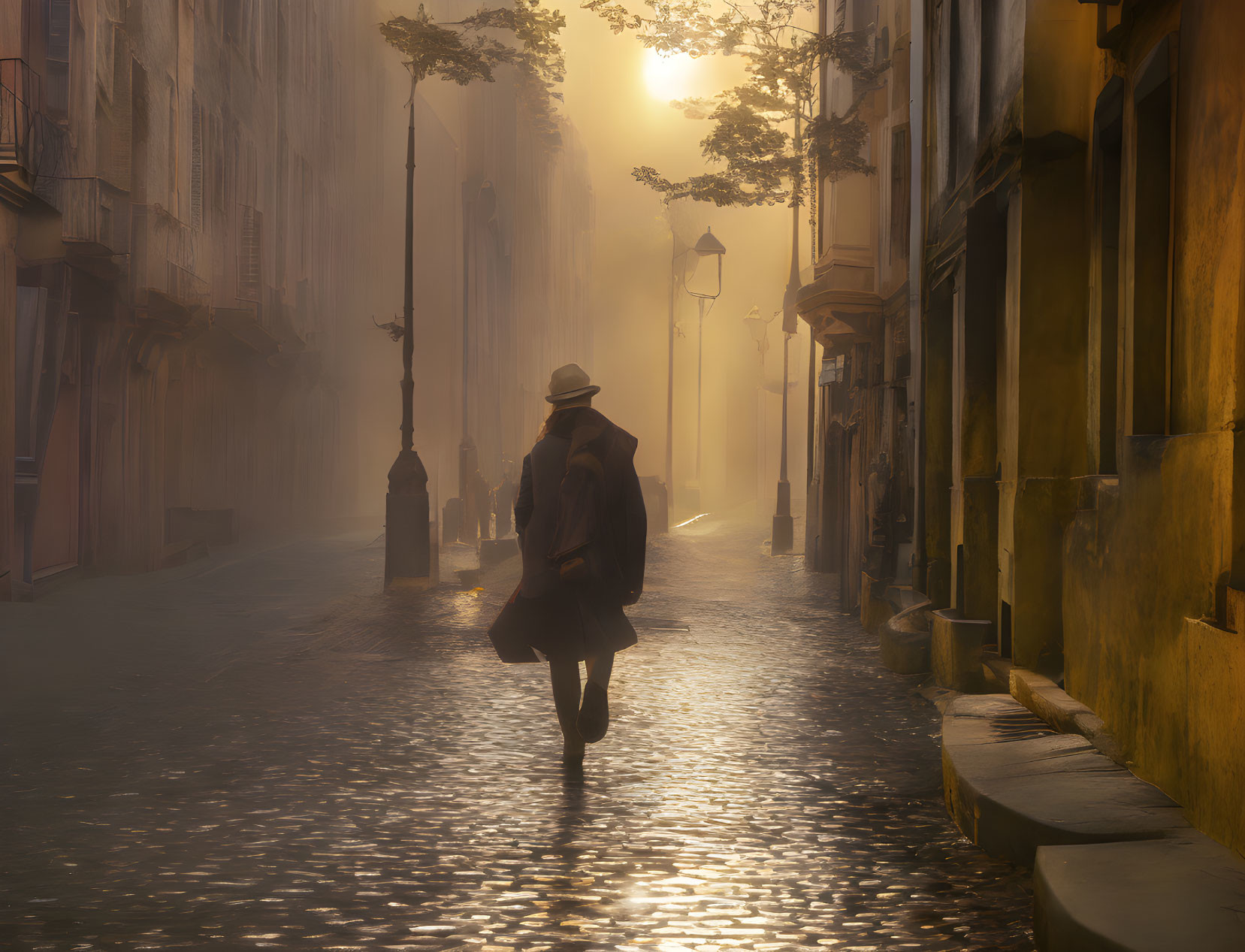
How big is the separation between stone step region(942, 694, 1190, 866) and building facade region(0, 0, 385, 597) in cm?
1287

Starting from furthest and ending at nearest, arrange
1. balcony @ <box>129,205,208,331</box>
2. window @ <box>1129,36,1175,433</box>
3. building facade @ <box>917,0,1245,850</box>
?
balcony @ <box>129,205,208,331</box>
window @ <box>1129,36,1175,433</box>
building facade @ <box>917,0,1245,850</box>

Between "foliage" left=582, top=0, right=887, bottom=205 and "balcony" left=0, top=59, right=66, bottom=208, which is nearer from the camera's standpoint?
"balcony" left=0, top=59, right=66, bottom=208

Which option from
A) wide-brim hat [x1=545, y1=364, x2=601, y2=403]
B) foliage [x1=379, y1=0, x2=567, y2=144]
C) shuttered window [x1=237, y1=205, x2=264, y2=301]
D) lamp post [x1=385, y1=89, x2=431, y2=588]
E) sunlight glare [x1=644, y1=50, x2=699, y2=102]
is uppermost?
sunlight glare [x1=644, y1=50, x2=699, y2=102]

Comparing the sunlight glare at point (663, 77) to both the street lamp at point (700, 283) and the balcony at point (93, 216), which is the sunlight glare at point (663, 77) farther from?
the balcony at point (93, 216)

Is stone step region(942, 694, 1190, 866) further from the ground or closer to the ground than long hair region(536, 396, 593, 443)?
closer to the ground

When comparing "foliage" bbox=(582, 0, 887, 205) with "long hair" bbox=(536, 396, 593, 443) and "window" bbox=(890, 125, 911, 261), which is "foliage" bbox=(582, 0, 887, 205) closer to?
"window" bbox=(890, 125, 911, 261)

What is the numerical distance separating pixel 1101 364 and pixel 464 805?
408 cm

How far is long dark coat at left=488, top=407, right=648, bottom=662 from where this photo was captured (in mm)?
7266

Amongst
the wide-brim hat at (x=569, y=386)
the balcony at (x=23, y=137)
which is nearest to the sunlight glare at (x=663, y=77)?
the balcony at (x=23, y=137)

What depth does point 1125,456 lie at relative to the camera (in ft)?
22.4

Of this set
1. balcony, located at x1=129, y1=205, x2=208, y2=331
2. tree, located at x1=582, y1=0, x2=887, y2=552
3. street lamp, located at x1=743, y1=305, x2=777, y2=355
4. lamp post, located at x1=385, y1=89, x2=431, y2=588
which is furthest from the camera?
street lamp, located at x1=743, y1=305, x2=777, y2=355

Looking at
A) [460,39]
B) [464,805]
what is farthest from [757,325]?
[464,805]

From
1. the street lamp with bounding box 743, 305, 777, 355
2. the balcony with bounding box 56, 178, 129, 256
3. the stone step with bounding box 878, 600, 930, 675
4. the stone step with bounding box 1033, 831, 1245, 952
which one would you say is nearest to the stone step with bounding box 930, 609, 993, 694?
the stone step with bounding box 878, 600, 930, 675

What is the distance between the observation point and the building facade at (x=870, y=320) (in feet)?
53.1
